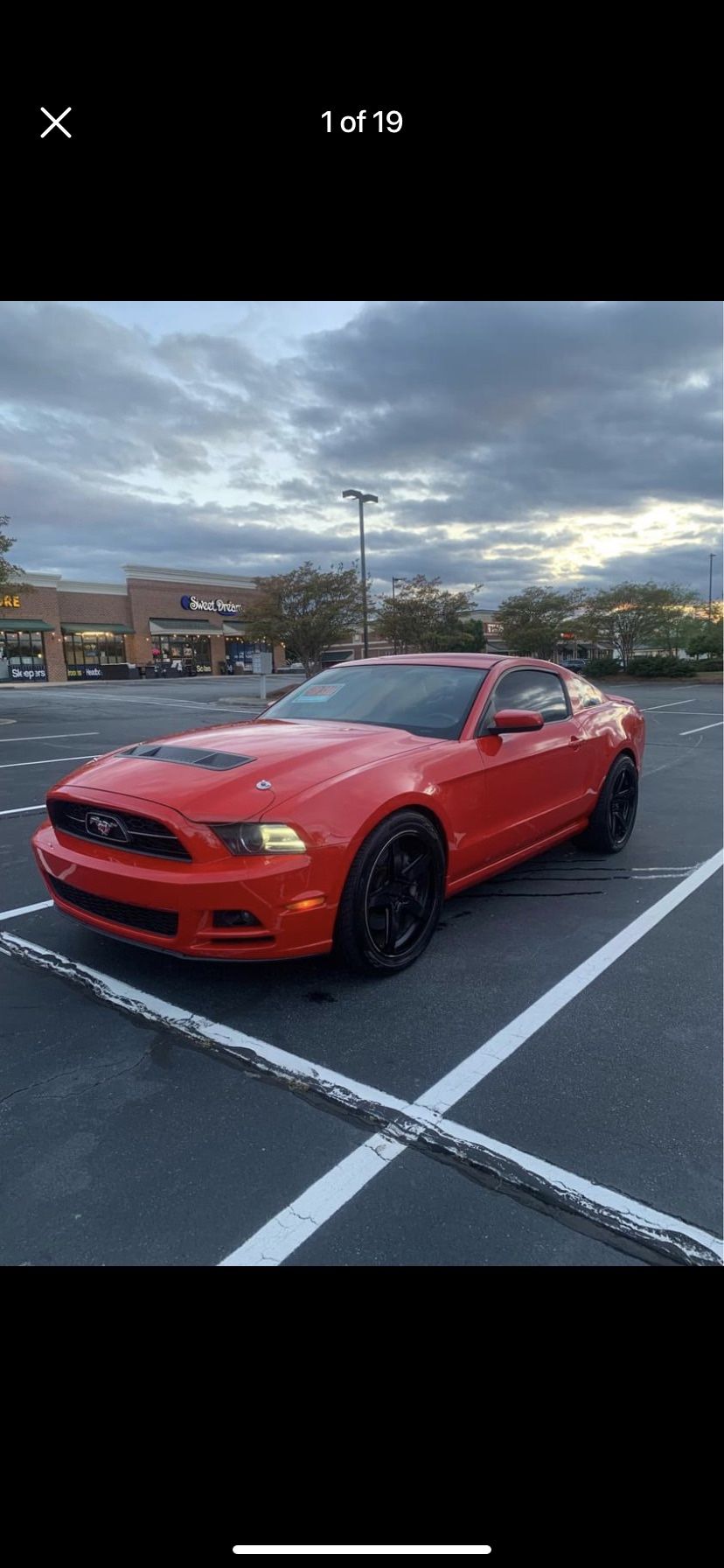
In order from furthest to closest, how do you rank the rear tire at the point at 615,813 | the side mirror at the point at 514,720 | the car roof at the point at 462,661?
the rear tire at the point at 615,813 < the car roof at the point at 462,661 < the side mirror at the point at 514,720

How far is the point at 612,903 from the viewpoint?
14.1ft

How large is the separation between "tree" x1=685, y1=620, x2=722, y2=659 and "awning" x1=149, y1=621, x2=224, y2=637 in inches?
1314

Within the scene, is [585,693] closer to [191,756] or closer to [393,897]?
[393,897]

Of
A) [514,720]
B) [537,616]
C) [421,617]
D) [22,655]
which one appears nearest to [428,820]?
[514,720]

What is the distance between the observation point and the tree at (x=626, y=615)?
34.6 m

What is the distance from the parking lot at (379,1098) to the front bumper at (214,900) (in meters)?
0.31

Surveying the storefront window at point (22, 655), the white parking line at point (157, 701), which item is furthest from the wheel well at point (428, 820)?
the storefront window at point (22, 655)

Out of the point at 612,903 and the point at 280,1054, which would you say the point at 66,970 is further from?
the point at 612,903

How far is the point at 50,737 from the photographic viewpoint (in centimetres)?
1288

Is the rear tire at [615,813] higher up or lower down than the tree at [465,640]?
lower down

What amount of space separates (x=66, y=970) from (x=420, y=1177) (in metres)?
1.95

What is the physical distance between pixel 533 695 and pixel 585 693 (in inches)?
33.6
